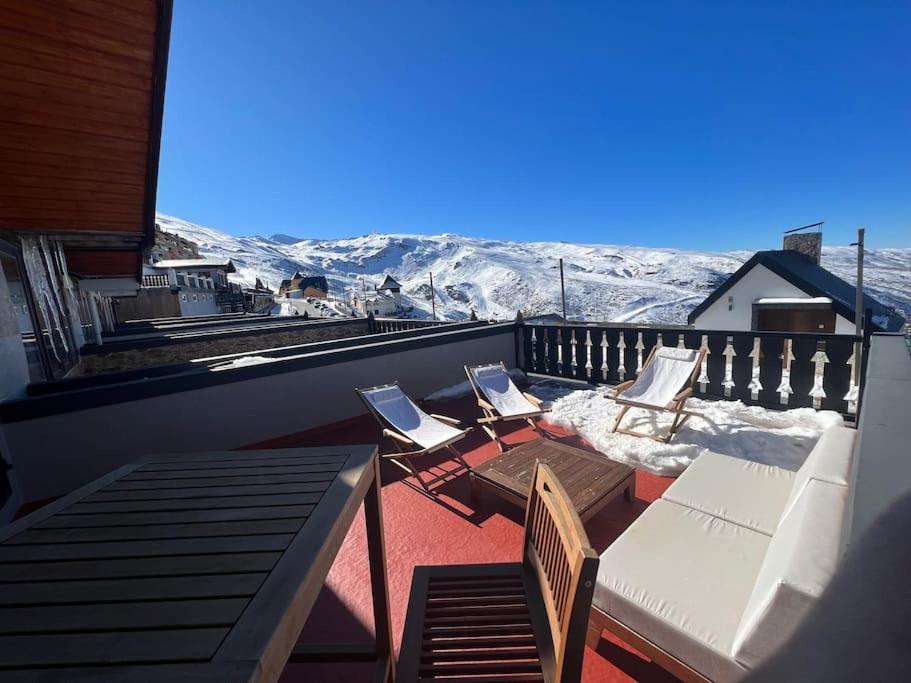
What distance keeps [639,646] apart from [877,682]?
928mm

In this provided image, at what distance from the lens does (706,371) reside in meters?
4.50

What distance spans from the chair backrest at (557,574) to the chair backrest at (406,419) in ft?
6.11

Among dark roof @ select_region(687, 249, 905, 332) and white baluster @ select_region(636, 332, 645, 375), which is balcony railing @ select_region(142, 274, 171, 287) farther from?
dark roof @ select_region(687, 249, 905, 332)

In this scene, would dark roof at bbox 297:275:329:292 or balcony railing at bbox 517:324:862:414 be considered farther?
dark roof at bbox 297:275:329:292

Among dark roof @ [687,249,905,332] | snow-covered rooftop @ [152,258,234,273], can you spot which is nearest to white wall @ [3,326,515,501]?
dark roof @ [687,249,905,332]

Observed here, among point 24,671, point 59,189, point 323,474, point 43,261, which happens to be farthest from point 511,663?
point 43,261

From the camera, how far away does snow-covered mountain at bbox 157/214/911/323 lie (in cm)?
6869

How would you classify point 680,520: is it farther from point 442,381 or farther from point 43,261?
point 43,261

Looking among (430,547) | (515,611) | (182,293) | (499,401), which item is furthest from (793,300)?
(182,293)

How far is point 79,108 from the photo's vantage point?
2.57 m

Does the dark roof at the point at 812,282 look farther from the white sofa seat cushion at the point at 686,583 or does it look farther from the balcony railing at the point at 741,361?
the white sofa seat cushion at the point at 686,583

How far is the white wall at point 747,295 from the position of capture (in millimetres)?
12891

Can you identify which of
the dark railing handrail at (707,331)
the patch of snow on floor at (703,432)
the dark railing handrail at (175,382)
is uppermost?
the dark railing handrail at (707,331)

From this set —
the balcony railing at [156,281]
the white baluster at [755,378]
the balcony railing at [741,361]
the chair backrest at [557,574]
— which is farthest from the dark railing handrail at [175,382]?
the balcony railing at [156,281]
